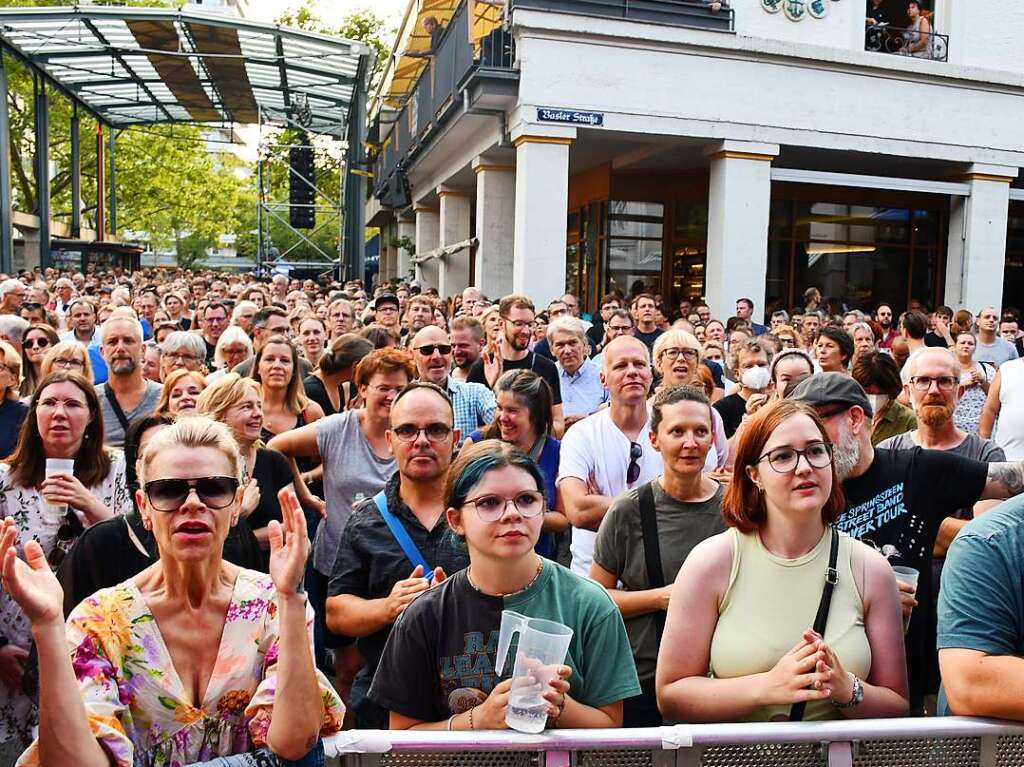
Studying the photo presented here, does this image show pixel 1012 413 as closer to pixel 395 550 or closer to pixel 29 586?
pixel 395 550

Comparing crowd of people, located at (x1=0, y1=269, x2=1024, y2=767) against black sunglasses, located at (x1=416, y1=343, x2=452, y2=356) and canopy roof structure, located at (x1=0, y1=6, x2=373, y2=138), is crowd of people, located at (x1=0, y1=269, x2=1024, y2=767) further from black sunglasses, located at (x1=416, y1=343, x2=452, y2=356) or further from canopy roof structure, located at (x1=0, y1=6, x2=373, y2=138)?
canopy roof structure, located at (x1=0, y1=6, x2=373, y2=138)

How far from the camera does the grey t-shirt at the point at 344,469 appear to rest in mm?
4730

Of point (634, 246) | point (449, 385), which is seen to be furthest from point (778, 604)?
point (634, 246)

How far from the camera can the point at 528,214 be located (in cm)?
1512

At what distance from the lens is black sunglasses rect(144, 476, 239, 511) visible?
2.51 m

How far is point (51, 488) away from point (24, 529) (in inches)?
9.1

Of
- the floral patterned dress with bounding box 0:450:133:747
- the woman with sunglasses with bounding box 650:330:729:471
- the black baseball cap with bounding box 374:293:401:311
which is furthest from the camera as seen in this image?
the black baseball cap with bounding box 374:293:401:311

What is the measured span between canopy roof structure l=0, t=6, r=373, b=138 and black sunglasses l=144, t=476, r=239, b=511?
19527mm

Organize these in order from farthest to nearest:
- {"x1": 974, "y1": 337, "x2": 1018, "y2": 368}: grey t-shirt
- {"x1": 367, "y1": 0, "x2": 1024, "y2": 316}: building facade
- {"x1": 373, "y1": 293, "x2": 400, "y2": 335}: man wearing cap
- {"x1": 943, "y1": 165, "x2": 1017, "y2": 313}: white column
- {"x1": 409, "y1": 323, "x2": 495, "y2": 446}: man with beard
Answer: {"x1": 943, "y1": 165, "x2": 1017, "y2": 313}: white column → {"x1": 367, "y1": 0, "x2": 1024, "y2": 316}: building facade → {"x1": 373, "y1": 293, "x2": 400, "y2": 335}: man wearing cap → {"x1": 974, "y1": 337, "x2": 1018, "y2": 368}: grey t-shirt → {"x1": 409, "y1": 323, "x2": 495, "y2": 446}: man with beard

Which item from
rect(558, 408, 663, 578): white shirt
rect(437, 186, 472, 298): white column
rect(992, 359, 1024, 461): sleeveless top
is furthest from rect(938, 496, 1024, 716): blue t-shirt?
rect(437, 186, 472, 298): white column

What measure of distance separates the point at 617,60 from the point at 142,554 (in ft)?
44.1

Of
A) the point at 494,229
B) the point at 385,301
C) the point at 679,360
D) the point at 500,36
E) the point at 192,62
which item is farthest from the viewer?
the point at 192,62

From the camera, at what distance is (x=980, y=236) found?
1842 cm

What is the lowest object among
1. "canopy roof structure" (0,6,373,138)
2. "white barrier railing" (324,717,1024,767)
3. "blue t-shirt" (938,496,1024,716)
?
"white barrier railing" (324,717,1024,767)
